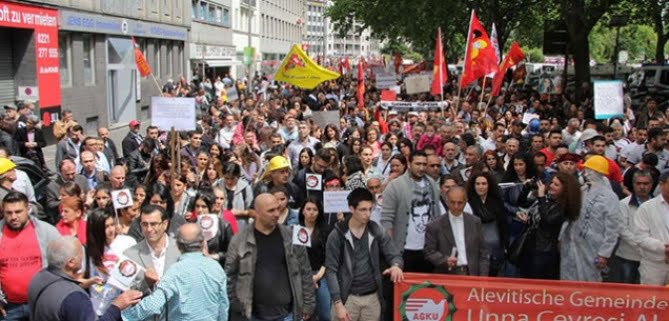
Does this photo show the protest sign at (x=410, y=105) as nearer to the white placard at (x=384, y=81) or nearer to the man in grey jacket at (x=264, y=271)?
the white placard at (x=384, y=81)

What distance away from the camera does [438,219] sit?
625 cm

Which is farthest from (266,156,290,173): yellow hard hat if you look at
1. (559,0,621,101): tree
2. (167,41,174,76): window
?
(167,41,174,76): window

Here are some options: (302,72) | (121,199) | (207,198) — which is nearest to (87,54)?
(302,72)

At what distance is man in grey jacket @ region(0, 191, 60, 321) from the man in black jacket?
7.04ft

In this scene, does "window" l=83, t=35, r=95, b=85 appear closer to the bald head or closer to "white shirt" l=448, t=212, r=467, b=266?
"white shirt" l=448, t=212, r=467, b=266

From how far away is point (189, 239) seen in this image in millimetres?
4715

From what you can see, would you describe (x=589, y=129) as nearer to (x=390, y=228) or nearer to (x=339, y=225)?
(x=390, y=228)

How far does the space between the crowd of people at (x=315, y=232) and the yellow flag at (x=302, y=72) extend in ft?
20.8

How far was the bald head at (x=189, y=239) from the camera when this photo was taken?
4719 millimetres

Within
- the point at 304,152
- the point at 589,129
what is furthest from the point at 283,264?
the point at 589,129

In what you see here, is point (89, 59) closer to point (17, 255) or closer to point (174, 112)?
point (174, 112)

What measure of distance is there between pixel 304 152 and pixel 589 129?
4173 millimetres

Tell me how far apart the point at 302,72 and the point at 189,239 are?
11735 millimetres

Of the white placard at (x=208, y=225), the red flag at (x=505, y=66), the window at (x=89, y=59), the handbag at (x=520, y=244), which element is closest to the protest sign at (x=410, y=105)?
the red flag at (x=505, y=66)
